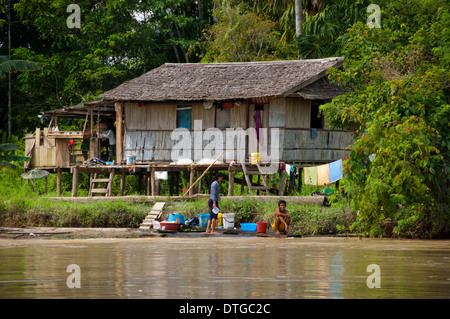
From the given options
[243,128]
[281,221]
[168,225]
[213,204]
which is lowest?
[168,225]

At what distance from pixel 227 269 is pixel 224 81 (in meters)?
12.4

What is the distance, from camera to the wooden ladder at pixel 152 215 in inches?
695

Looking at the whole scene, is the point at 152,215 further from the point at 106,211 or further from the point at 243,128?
the point at 243,128

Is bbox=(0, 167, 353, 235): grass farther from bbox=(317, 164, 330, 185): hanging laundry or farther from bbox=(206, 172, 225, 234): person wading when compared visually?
bbox=(206, 172, 225, 234): person wading

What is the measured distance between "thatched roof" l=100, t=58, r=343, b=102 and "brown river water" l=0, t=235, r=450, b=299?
649cm

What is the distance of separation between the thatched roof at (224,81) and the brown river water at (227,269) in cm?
649

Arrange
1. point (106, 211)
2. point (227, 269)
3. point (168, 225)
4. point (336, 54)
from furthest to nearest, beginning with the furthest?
point (336, 54), point (106, 211), point (168, 225), point (227, 269)

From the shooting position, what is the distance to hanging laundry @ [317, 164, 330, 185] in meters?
17.7

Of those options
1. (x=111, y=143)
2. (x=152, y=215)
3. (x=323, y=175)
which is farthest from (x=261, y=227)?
(x=111, y=143)

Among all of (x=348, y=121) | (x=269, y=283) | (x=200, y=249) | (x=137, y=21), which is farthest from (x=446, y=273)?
(x=137, y=21)

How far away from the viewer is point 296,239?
15.4m

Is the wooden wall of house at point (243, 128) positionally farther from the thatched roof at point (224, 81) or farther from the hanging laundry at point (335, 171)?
the hanging laundry at point (335, 171)

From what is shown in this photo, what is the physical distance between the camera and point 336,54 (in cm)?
2566

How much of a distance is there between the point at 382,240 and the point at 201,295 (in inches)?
312
